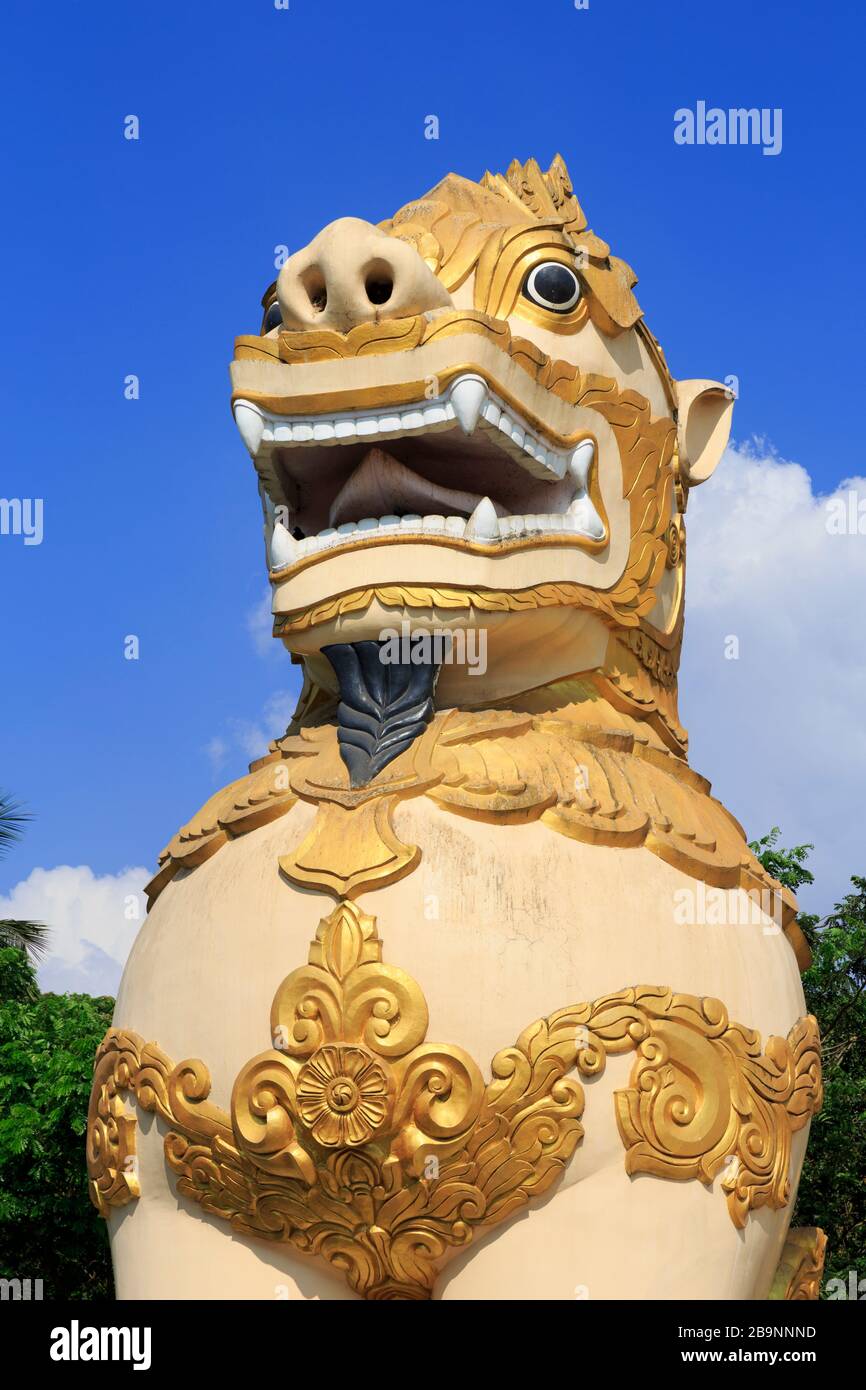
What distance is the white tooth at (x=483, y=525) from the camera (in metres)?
5.51

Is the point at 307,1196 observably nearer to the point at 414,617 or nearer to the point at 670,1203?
the point at 670,1203

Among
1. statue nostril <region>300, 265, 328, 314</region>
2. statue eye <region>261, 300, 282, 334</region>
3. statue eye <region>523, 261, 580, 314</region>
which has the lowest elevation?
statue nostril <region>300, 265, 328, 314</region>

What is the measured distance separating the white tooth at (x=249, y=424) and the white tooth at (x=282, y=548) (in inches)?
11.9

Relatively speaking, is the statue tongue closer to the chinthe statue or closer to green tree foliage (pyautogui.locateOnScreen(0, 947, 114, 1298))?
the chinthe statue

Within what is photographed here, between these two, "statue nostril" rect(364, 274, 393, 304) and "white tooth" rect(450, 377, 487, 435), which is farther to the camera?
"statue nostril" rect(364, 274, 393, 304)

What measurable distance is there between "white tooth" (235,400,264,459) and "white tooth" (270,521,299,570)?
302 millimetres

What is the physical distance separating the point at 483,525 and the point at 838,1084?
688cm

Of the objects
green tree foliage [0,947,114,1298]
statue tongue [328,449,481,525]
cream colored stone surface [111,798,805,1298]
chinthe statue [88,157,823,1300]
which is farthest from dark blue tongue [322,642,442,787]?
green tree foliage [0,947,114,1298]

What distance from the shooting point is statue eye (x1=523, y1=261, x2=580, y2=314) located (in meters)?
5.93

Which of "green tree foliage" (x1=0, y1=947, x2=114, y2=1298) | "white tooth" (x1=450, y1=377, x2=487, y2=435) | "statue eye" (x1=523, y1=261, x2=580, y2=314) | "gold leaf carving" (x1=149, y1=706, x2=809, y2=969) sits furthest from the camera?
"green tree foliage" (x1=0, y1=947, x2=114, y2=1298)

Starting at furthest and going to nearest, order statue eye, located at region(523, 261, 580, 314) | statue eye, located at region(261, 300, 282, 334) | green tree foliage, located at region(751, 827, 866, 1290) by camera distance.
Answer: green tree foliage, located at region(751, 827, 866, 1290), statue eye, located at region(261, 300, 282, 334), statue eye, located at region(523, 261, 580, 314)

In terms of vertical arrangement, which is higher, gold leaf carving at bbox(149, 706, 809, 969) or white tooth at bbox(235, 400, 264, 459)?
white tooth at bbox(235, 400, 264, 459)

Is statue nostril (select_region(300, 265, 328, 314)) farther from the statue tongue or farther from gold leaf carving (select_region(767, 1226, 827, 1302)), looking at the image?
gold leaf carving (select_region(767, 1226, 827, 1302))
